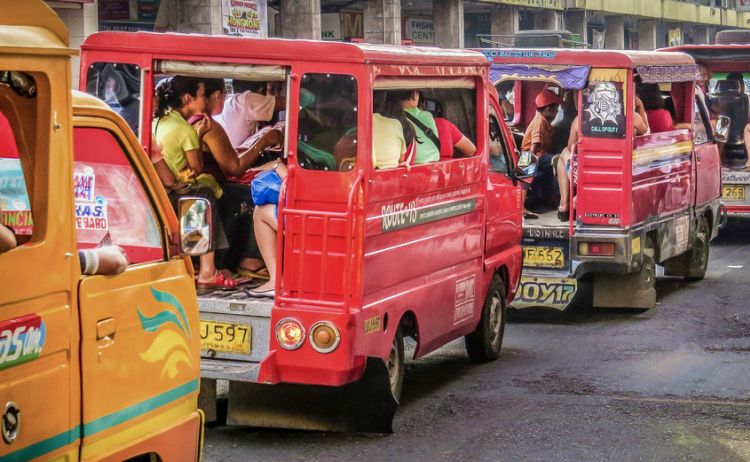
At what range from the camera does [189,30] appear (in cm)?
2594

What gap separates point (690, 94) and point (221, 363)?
27.5ft

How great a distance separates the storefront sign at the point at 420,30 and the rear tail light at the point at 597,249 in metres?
25.0

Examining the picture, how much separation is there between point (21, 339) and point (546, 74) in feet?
27.8

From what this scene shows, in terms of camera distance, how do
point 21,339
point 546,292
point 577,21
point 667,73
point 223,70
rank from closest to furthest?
point 21,339 → point 223,70 → point 546,292 → point 667,73 → point 577,21

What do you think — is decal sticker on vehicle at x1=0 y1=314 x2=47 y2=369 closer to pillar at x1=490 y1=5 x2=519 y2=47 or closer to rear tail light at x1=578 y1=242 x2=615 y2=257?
rear tail light at x1=578 y1=242 x2=615 y2=257

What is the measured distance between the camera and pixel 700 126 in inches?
605

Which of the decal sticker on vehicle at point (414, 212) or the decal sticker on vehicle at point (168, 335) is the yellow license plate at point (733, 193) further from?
the decal sticker on vehicle at point (168, 335)

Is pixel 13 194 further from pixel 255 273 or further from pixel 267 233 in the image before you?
pixel 255 273

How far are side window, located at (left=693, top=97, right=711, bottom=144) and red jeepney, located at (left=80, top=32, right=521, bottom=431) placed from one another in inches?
276

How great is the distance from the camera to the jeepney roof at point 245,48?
7.45 metres

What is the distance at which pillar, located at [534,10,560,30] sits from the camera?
42875 millimetres

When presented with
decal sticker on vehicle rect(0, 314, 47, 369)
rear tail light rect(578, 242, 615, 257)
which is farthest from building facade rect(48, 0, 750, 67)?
decal sticker on vehicle rect(0, 314, 47, 369)

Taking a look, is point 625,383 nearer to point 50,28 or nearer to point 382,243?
point 382,243

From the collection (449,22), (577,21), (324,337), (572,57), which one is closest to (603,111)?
(572,57)
